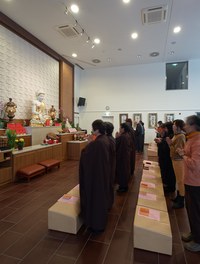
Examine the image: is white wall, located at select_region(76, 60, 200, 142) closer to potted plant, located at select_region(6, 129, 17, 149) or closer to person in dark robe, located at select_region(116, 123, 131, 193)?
potted plant, located at select_region(6, 129, 17, 149)

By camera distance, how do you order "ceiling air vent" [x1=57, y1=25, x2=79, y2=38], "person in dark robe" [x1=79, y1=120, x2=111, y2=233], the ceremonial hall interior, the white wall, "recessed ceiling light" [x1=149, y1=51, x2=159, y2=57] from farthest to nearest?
the white wall, "recessed ceiling light" [x1=149, y1=51, x2=159, y2=57], "ceiling air vent" [x1=57, y1=25, x2=79, y2=38], "person in dark robe" [x1=79, y1=120, x2=111, y2=233], the ceremonial hall interior

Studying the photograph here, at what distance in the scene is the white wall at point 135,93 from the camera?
412 inches

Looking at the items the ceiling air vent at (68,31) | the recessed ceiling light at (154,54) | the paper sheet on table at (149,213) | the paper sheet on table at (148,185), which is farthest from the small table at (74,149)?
the recessed ceiling light at (154,54)

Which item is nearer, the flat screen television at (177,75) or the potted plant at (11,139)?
the potted plant at (11,139)

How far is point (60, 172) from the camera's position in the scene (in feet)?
16.7

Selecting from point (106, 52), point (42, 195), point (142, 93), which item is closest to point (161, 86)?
point (142, 93)

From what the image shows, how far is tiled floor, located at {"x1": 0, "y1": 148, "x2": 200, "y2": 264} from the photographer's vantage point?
181 cm

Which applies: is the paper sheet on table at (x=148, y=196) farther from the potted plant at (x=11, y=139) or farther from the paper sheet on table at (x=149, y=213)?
the potted plant at (x=11, y=139)

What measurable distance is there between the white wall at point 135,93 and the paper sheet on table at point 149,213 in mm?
9296

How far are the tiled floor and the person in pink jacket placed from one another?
0.81ft

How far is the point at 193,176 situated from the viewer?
6.02ft

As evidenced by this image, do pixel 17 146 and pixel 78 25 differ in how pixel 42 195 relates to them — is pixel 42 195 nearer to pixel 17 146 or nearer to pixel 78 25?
pixel 17 146

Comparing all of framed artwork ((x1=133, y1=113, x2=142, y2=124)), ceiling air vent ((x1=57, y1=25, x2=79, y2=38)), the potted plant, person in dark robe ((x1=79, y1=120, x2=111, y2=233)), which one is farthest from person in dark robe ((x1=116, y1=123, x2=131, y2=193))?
framed artwork ((x1=133, y1=113, x2=142, y2=124))

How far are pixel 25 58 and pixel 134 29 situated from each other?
14.5ft
